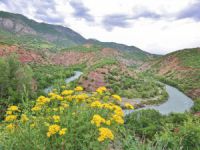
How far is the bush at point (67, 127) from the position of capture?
4.14 m

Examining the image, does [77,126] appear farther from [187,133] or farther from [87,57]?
[87,57]

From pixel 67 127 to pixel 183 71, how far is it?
91094mm

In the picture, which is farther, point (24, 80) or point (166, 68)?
point (166, 68)

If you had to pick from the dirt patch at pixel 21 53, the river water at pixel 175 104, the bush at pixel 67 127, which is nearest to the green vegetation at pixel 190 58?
the river water at pixel 175 104

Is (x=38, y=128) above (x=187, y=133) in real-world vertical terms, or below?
above

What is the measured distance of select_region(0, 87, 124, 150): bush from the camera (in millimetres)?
4137

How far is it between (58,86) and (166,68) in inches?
4210

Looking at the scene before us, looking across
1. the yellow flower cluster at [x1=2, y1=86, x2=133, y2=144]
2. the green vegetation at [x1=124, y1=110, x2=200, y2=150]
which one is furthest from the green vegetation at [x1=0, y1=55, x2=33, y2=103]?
the yellow flower cluster at [x1=2, y1=86, x2=133, y2=144]

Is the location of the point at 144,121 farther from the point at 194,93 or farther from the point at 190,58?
the point at 190,58

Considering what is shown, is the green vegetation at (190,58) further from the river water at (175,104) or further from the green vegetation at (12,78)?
the green vegetation at (12,78)

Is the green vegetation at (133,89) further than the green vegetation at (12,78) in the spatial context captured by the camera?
Yes

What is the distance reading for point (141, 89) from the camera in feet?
216

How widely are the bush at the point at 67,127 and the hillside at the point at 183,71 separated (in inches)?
2447

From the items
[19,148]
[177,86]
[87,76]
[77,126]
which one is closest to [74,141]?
[77,126]
